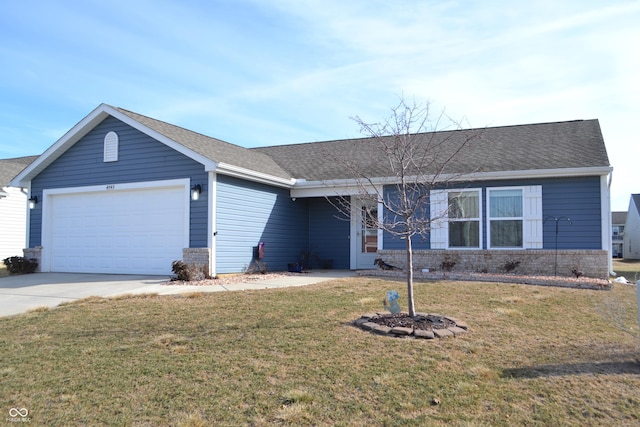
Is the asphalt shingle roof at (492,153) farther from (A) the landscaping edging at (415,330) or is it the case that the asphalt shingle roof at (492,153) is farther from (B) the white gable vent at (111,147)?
(A) the landscaping edging at (415,330)

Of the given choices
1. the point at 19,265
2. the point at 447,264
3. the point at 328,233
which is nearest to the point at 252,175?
the point at 328,233

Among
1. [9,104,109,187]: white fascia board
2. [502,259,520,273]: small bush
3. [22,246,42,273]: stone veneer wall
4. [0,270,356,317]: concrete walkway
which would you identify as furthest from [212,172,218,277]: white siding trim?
[502,259,520,273]: small bush

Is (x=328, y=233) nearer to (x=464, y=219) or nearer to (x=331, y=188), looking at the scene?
(x=331, y=188)

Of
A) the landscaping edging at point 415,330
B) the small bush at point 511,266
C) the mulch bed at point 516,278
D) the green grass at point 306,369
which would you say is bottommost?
the green grass at point 306,369

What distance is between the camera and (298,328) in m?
6.13

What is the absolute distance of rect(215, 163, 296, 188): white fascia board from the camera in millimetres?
11962

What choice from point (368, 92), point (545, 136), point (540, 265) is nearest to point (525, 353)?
point (368, 92)

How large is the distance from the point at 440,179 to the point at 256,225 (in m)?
5.27

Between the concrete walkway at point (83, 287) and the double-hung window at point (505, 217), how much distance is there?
16.3ft

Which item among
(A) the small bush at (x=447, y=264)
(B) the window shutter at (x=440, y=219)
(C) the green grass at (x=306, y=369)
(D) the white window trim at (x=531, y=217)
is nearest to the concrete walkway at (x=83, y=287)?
(C) the green grass at (x=306, y=369)

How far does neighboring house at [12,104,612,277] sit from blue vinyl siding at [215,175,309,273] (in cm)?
4

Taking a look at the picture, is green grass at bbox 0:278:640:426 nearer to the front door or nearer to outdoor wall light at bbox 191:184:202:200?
outdoor wall light at bbox 191:184:202:200

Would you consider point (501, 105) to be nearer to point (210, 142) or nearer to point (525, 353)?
point (525, 353)

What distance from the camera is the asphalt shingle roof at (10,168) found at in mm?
20675
